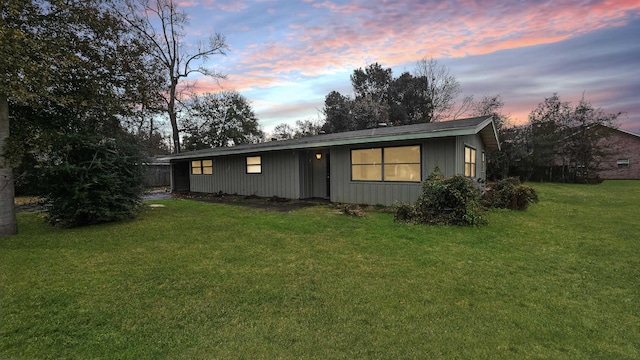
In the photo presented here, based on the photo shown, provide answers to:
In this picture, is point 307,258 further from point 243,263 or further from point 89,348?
point 89,348

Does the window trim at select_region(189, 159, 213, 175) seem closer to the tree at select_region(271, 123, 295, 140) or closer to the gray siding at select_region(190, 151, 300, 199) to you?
the gray siding at select_region(190, 151, 300, 199)

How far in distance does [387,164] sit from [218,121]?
22.2 meters

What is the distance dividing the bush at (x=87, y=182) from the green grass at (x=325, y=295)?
1.12 meters

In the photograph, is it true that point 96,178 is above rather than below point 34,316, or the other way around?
above

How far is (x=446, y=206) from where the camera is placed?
685 centimetres

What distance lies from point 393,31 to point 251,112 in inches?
802

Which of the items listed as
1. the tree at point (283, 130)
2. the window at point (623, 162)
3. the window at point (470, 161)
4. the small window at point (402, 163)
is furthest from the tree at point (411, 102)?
the small window at point (402, 163)

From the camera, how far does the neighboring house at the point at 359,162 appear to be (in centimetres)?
816

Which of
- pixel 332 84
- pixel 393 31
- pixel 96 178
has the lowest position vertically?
pixel 96 178

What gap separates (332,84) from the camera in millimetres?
28266

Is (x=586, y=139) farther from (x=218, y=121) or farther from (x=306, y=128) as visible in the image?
(x=218, y=121)

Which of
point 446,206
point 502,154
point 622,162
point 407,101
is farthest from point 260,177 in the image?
point 622,162

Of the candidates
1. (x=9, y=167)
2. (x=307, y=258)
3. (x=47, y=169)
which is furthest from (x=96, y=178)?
(x=307, y=258)

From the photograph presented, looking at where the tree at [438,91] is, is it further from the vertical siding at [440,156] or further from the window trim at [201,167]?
the window trim at [201,167]
